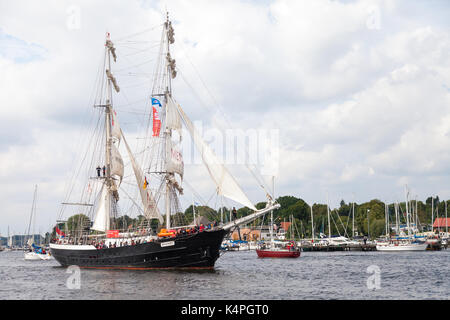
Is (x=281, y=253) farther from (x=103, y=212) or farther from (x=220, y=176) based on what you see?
(x=220, y=176)

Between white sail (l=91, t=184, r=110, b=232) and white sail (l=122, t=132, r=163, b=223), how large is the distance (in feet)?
15.6

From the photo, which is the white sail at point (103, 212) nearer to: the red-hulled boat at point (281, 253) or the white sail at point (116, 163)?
the white sail at point (116, 163)

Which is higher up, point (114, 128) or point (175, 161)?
point (114, 128)

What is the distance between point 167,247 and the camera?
5369 cm

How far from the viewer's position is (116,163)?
69.4m

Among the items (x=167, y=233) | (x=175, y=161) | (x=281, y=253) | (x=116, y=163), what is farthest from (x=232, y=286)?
(x=281, y=253)

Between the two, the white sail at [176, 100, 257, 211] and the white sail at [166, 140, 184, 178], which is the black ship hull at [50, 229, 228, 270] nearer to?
the white sail at [176, 100, 257, 211]

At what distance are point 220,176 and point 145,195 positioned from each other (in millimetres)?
15702

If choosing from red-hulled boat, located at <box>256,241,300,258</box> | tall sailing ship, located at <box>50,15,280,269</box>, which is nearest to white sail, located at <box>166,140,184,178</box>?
tall sailing ship, located at <box>50,15,280,269</box>

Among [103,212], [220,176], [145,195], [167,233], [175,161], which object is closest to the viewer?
[220,176]

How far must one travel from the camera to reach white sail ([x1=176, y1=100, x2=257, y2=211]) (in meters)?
52.3
